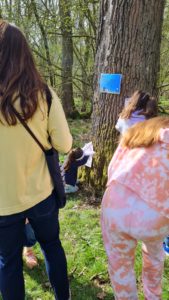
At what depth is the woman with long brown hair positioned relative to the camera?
1.72 meters

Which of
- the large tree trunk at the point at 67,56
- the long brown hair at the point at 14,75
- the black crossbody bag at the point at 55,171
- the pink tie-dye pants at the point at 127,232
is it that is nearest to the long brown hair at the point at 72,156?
the black crossbody bag at the point at 55,171

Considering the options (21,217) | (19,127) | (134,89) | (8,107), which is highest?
(8,107)

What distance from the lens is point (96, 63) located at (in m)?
4.02

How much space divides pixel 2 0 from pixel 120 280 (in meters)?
8.74

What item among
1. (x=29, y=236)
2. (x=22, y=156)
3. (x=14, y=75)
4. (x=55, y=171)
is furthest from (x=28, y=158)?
(x=29, y=236)

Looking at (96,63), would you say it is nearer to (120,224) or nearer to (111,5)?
(111,5)

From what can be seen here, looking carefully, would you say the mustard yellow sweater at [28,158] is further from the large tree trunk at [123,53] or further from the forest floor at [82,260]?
the large tree trunk at [123,53]

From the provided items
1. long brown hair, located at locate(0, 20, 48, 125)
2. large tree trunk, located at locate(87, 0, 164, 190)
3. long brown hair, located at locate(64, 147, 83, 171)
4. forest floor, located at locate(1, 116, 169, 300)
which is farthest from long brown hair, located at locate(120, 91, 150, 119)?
long brown hair, located at locate(0, 20, 48, 125)

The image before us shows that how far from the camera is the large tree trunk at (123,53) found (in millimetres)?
3637

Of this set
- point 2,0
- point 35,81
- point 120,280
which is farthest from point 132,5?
point 2,0

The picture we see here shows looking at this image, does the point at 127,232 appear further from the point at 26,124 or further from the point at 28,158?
the point at 26,124

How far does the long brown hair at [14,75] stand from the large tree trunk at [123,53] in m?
2.21

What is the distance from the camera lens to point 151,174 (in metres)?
1.75

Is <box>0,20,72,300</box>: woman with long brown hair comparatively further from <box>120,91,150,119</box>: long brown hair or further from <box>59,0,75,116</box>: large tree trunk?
Result: <box>59,0,75,116</box>: large tree trunk
